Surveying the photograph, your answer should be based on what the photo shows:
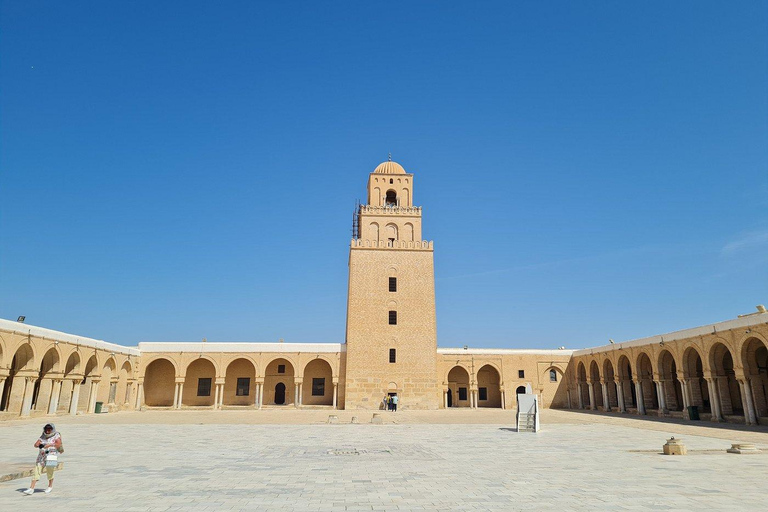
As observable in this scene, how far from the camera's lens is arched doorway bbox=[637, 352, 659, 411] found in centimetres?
2662

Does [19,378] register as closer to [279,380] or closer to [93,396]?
[93,396]

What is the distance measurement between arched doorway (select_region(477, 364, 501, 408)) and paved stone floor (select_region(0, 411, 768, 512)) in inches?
804

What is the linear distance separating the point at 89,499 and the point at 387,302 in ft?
85.7

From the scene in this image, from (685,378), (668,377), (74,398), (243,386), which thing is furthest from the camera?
(243,386)

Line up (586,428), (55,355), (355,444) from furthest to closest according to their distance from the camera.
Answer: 1. (55,355)
2. (586,428)
3. (355,444)

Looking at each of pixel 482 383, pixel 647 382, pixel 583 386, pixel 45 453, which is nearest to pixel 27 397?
pixel 45 453

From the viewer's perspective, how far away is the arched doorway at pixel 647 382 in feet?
87.4

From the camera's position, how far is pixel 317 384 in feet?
110

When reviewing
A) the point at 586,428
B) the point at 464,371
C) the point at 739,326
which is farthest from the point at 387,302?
the point at 739,326

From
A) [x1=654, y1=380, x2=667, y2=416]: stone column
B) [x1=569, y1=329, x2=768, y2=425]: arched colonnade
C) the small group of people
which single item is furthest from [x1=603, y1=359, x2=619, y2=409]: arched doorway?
the small group of people

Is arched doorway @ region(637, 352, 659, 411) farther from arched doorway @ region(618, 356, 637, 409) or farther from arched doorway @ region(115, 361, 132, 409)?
arched doorway @ region(115, 361, 132, 409)

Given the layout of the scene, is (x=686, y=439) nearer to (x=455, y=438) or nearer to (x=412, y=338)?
(x=455, y=438)

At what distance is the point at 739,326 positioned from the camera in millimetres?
19188

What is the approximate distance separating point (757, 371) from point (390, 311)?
19.0 meters
